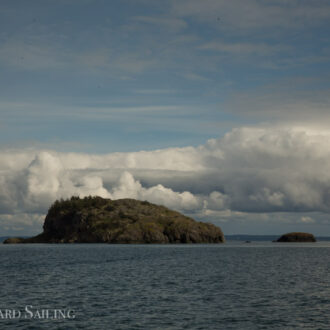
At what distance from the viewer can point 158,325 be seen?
45312 mm

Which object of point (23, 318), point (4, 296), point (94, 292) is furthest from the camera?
point (94, 292)

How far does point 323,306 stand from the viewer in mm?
55812

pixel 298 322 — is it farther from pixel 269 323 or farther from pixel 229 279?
pixel 229 279

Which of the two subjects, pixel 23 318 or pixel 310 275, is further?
pixel 310 275

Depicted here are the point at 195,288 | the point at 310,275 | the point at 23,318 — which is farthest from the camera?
the point at 310,275

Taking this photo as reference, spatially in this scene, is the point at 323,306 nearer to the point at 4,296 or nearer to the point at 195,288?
the point at 195,288

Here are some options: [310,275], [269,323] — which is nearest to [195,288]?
[269,323]

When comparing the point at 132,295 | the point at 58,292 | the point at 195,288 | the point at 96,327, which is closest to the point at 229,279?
the point at 195,288

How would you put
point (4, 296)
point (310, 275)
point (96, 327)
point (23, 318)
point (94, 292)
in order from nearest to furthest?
point (96, 327) < point (23, 318) < point (4, 296) < point (94, 292) < point (310, 275)

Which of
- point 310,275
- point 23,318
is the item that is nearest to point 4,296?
point 23,318

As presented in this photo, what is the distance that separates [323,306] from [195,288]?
2260 centimetres

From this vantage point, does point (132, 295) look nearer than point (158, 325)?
No

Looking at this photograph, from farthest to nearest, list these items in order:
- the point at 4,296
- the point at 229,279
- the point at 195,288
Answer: the point at 229,279, the point at 195,288, the point at 4,296

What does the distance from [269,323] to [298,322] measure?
10.4 feet
